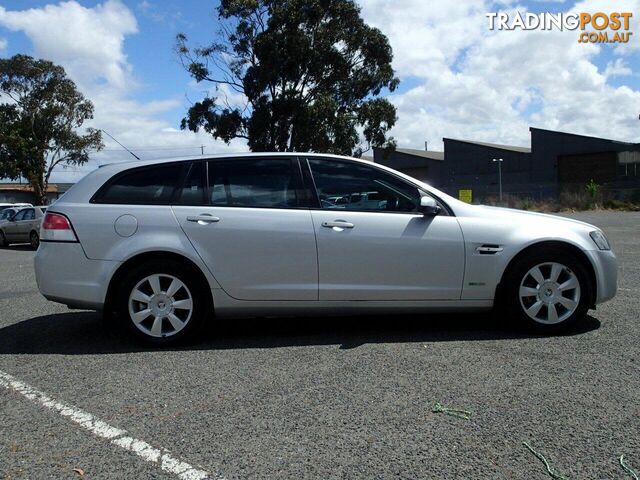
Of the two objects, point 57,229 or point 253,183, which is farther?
point 253,183

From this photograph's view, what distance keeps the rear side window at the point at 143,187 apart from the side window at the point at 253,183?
1.16 ft

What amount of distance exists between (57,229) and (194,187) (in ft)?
3.87

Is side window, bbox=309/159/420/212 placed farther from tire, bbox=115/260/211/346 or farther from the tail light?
the tail light

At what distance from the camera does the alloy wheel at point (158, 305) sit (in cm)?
460

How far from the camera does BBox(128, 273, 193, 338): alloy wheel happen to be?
4.60 metres

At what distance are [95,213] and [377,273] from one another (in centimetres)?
241

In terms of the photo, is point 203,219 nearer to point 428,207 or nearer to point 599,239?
point 428,207

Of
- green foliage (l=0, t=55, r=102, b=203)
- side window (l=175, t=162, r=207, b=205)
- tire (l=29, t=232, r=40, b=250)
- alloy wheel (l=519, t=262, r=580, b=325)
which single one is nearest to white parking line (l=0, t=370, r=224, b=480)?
side window (l=175, t=162, r=207, b=205)

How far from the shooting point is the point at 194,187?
479 cm

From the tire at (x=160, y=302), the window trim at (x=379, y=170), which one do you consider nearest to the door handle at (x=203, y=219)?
the tire at (x=160, y=302)

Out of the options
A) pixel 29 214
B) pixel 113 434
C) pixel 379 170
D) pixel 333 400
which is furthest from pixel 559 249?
pixel 29 214

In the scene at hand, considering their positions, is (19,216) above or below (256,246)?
above

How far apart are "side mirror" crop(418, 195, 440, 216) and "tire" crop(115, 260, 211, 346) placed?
1.98 metres

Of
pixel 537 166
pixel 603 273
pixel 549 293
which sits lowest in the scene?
pixel 549 293
